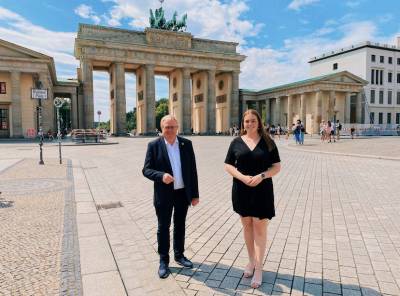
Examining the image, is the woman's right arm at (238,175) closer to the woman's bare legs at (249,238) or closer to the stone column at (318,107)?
the woman's bare legs at (249,238)

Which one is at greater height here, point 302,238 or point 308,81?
point 308,81

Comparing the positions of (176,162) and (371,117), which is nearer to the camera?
(176,162)

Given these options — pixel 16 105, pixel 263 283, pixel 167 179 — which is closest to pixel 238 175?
pixel 167 179

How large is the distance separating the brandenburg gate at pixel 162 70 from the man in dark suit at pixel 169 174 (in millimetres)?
47216

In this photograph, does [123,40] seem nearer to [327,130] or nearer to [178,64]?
[178,64]

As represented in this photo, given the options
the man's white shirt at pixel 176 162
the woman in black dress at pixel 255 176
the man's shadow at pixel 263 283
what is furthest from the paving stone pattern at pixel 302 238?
the man's white shirt at pixel 176 162

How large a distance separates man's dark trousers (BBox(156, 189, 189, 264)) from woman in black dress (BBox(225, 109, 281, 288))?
0.74 m

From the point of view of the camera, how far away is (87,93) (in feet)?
158

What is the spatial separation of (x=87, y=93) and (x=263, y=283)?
49.4 meters

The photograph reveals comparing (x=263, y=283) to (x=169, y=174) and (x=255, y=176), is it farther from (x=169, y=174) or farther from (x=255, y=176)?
(x=169, y=174)

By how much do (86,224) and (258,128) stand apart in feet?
12.4

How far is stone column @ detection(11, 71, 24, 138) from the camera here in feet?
127

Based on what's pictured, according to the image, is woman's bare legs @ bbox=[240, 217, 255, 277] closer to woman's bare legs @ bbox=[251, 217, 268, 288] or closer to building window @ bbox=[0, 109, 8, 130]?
woman's bare legs @ bbox=[251, 217, 268, 288]

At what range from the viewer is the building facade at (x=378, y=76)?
69.4 m
